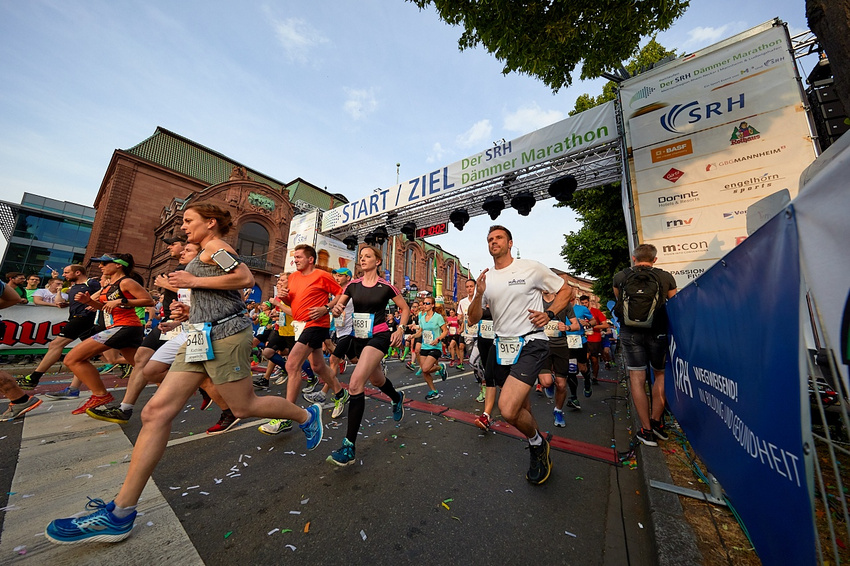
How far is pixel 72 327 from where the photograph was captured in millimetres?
4777

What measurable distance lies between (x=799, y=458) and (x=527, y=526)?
1551mm

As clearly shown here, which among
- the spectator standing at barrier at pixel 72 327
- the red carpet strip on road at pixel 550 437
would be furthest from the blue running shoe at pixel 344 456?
the spectator standing at barrier at pixel 72 327

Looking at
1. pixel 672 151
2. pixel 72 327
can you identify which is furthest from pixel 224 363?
pixel 672 151

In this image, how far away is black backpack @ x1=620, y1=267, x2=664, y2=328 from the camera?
3401 mm

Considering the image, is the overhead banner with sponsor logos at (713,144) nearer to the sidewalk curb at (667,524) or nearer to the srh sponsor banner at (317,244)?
the sidewalk curb at (667,524)

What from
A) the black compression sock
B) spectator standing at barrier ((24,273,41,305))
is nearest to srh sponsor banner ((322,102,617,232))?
the black compression sock

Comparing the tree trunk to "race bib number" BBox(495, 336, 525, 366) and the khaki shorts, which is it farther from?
the khaki shorts

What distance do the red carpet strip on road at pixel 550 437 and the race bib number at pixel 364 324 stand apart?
0.62 meters

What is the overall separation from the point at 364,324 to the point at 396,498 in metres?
1.76

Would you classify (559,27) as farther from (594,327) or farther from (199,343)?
(199,343)

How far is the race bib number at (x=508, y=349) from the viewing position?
9.28ft

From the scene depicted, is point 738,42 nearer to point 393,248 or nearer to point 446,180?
point 446,180

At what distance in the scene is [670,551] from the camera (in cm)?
162

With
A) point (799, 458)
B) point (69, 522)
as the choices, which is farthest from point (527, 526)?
point (69, 522)
